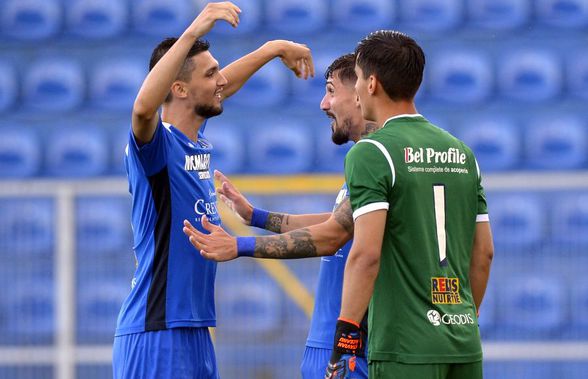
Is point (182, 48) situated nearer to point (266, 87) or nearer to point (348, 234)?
point (348, 234)

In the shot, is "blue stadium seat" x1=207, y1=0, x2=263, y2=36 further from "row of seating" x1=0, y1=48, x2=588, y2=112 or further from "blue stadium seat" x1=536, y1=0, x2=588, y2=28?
"blue stadium seat" x1=536, y1=0, x2=588, y2=28

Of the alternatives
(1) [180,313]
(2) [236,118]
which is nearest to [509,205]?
(2) [236,118]

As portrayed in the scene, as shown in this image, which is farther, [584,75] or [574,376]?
[584,75]

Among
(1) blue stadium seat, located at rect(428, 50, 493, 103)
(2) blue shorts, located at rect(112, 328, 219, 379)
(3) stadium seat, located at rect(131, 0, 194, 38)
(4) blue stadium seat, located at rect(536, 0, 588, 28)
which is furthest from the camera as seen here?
(3) stadium seat, located at rect(131, 0, 194, 38)

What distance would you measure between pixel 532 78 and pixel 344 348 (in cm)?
657

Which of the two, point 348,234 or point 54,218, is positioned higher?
point 54,218

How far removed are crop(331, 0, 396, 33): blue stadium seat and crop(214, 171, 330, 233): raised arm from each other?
16.6 feet

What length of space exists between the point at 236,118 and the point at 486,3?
270cm

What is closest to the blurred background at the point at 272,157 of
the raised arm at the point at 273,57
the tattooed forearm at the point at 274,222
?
the raised arm at the point at 273,57

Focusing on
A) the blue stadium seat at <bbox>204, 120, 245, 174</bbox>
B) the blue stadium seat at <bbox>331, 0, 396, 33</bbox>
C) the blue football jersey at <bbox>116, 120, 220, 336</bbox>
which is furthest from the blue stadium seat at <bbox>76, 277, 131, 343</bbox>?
the blue football jersey at <bbox>116, 120, 220, 336</bbox>

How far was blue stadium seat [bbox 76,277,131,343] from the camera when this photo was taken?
8414 millimetres

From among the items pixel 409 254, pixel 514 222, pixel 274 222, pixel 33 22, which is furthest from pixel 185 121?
pixel 33 22

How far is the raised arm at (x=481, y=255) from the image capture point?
4.31 m

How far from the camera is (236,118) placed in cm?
980
